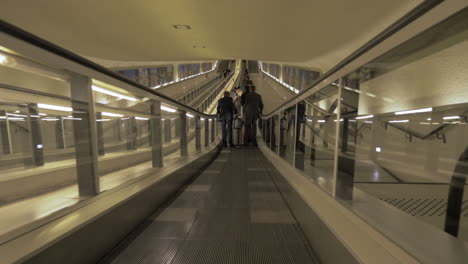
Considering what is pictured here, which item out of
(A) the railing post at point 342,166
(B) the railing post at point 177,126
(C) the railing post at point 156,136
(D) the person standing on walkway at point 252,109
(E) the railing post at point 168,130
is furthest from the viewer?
(D) the person standing on walkway at point 252,109

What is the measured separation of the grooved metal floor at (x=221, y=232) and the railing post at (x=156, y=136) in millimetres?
485

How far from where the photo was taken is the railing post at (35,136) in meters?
2.26

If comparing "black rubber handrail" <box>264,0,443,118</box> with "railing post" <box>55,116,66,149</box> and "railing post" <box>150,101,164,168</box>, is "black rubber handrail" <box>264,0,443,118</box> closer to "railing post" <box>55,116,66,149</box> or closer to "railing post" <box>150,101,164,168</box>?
"railing post" <box>150,101,164,168</box>

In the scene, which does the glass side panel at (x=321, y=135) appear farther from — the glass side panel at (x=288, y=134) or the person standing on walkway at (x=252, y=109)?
the person standing on walkway at (x=252, y=109)

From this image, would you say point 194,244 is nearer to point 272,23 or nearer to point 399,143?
point 399,143

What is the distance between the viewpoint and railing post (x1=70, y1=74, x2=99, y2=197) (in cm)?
136

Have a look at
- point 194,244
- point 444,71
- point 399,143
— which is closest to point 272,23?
point 444,71

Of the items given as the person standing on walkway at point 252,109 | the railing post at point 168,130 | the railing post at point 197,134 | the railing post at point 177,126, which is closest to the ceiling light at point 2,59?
the railing post at point 168,130

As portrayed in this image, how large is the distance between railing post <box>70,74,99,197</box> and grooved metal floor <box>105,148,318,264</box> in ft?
1.52

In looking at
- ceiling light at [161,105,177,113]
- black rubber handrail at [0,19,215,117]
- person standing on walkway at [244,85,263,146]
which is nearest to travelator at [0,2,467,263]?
Result: black rubber handrail at [0,19,215,117]

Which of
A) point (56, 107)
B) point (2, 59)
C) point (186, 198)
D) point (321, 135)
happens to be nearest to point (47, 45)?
point (2, 59)

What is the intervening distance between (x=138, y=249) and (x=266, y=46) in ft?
23.1

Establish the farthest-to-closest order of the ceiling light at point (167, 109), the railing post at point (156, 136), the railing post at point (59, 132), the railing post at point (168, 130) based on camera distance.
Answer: the railing post at point (168, 130) → the ceiling light at point (167, 109) → the railing post at point (156, 136) → the railing post at point (59, 132)

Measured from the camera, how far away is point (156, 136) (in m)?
2.54
